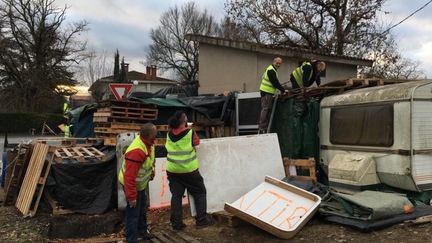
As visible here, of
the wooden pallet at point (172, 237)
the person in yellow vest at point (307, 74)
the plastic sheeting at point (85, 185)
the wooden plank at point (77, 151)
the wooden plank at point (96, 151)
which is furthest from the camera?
the person in yellow vest at point (307, 74)

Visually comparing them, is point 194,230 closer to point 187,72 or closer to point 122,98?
point 122,98

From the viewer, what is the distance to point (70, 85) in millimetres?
48188

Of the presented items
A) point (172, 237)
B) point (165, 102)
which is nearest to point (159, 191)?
point (172, 237)

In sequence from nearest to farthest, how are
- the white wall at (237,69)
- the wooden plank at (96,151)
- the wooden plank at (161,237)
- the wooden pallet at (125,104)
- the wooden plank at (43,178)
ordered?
the wooden plank at (161,237) → the wooden plank at (43,178) → the wooden plank at (96,151) → the wooden pallet at (125,104) → the white wall at (237,69)

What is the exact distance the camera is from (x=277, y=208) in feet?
21.6

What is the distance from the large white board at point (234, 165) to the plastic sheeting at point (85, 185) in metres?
2.17

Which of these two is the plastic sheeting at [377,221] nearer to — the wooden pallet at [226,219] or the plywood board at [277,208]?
the plywood board at [277,208]

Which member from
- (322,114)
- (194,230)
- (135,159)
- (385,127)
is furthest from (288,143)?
(135,159)

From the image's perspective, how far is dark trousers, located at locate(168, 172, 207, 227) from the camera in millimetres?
7020

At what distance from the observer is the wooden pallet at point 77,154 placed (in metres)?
9.04

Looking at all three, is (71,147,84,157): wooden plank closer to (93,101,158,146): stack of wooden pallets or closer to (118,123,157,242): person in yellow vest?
(93,101,158,146): stack of wooden pallets

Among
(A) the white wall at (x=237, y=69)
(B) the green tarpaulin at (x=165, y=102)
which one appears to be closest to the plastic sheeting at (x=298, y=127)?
(B) the green tarpaulin at (x=165, y=102)

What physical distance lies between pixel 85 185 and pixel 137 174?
9.83ft

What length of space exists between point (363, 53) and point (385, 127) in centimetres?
1706
